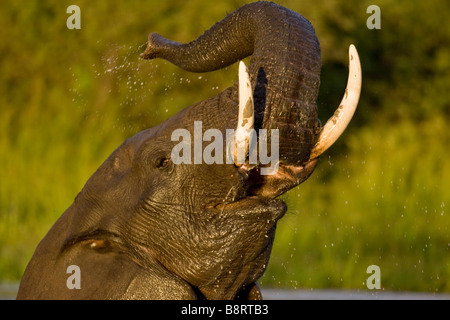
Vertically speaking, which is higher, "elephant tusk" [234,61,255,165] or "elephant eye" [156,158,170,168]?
"elephant tusk" [234,61,255,165]

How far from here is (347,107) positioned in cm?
338

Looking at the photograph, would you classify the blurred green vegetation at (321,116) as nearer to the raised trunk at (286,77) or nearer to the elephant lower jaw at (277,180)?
the elephant lower jaw at (277,180)

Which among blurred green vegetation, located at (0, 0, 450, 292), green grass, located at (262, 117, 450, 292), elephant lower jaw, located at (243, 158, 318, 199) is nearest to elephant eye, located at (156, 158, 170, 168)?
elephant lower jaw, located at (243, 158, 318, 199)

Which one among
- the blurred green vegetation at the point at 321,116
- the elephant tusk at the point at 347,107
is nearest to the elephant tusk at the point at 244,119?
the elephant tusk at the point at 347,107

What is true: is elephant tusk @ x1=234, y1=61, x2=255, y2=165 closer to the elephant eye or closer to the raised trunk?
the raised trunk

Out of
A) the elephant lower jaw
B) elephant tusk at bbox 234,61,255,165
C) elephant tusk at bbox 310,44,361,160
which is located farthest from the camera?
the elephant lower jaw

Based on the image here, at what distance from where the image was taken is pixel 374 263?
8.63m

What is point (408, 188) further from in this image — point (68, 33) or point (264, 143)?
point (264, 143)

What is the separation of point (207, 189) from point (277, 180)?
241 millimetres

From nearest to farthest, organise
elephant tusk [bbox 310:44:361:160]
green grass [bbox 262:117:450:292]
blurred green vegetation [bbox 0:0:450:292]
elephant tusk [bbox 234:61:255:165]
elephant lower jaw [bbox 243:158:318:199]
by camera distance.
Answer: elephant tusk [bbox 234:61:255:165] → elephant tusk [bbox 310:44:361:160] → elephant lower jaw [bbox 243:158:318:199] → green grass [bbox 262:117:450:292] → blurred green vegetation [bbox 0:0:450:292]

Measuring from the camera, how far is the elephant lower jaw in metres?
3.51

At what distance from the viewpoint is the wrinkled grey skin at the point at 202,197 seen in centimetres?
343
